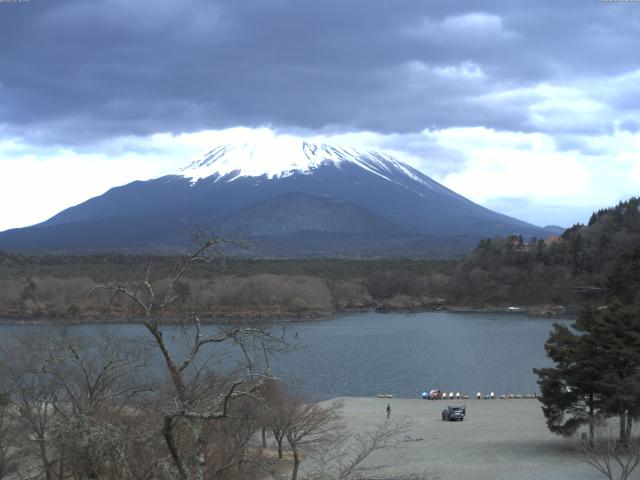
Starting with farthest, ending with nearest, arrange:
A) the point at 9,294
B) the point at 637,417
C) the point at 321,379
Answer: the point at 9,294
the point at 321,379
the point at 637,417

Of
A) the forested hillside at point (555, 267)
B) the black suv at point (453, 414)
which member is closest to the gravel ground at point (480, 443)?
the black suv at point (453, 414)

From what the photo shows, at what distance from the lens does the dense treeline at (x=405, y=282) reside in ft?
281

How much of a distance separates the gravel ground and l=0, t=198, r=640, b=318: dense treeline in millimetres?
49304

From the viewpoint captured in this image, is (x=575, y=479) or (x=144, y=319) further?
(x=575, y=479)

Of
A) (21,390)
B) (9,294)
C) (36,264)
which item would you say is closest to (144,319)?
(21,390)

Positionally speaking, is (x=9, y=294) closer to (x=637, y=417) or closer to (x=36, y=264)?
(x=36, y=264)

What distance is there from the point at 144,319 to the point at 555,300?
90693mm

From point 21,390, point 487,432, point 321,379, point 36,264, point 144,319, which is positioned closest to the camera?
point 144,319

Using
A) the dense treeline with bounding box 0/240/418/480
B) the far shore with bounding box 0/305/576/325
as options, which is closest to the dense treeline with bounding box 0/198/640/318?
the far shore with bounding box 0/305/576/325

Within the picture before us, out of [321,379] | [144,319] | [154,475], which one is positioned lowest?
[321,379]

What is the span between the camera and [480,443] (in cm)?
2356

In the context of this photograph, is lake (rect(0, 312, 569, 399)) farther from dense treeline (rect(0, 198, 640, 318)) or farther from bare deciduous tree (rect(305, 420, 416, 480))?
dense treeline (rect(0, 198, 640, 318))

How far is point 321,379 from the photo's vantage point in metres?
40.2

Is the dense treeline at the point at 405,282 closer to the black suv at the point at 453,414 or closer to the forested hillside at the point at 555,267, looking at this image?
the forested hillside at the point at 555,267
